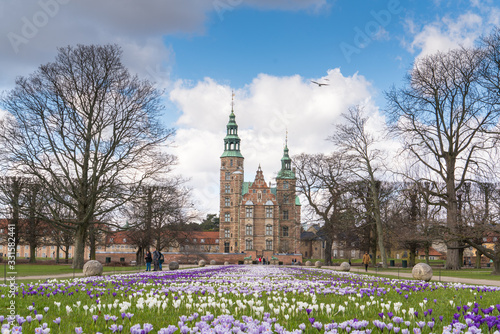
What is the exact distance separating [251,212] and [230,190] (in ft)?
27.9

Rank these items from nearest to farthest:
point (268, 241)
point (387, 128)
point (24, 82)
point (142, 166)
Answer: point (24, 82) → point (142, 166) → point (387, 128) → point (268, 241)

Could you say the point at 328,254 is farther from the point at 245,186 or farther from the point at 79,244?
the point at 245,186

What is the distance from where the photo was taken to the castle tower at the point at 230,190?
3951 inches

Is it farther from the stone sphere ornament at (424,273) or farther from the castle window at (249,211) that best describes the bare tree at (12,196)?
the castle window at (249,211)

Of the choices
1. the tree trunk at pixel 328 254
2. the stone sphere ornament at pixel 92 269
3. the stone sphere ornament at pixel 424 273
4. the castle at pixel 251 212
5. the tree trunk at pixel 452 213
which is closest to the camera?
the stone sphere ornament at pixel 424 273

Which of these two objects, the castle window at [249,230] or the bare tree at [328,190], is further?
the castle window at [249,230]

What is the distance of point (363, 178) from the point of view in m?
44.8

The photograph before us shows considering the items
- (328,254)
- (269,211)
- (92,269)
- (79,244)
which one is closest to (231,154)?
(269,211)

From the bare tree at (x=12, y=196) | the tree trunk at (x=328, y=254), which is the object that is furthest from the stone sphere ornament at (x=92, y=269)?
the tree trunk at (x=328, y=254)

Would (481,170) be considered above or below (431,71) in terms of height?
below

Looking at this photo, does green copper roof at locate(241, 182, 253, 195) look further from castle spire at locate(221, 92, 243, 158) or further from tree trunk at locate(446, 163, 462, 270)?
tree trunk at locate(446, 163, 462, 270)

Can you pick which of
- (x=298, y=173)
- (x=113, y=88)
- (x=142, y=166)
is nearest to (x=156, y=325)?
(x=142, y=166)

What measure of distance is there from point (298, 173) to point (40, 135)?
106 feet

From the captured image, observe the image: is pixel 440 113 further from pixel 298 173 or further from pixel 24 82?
pixel 24 82
